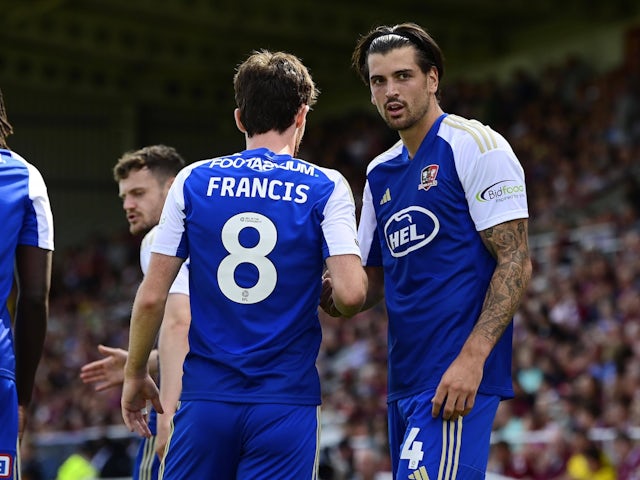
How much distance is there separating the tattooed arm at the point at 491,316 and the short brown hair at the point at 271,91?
898mm

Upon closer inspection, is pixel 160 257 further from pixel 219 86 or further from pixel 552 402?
pixel 219 86

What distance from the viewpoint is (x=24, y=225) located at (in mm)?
4254

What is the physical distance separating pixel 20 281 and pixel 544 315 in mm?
10510

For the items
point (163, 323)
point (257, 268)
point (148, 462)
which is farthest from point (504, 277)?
point (148, 462)

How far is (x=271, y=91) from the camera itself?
4301mm

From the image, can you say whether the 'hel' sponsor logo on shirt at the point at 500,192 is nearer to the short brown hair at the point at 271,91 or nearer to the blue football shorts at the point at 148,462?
the short brown hair at the point at 271,91

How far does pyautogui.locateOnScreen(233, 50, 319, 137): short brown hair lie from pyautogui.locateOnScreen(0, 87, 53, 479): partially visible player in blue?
2.63 ft

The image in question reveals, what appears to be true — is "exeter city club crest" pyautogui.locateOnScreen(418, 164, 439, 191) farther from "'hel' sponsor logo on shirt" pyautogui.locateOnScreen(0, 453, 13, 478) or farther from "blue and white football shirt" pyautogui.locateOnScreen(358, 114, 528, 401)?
"'hel' sponsor logo on shirt" pyautogui.locateOnScreen(0, 453, 13, 478)

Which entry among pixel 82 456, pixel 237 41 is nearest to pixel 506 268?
pixel 82 456

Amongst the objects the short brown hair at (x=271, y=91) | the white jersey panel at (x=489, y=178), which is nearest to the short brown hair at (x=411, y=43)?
the white jersey panel at (x=489, y=178)

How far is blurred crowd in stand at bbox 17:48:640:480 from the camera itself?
441 inches

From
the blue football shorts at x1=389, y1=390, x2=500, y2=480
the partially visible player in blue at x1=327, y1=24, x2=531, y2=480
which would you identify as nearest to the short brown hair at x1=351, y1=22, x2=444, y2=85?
the partially visible player in blue at x1=327, y1=24, x2=531, y2=480

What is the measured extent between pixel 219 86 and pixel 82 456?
19.0 metres

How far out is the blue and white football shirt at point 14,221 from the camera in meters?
4.10
